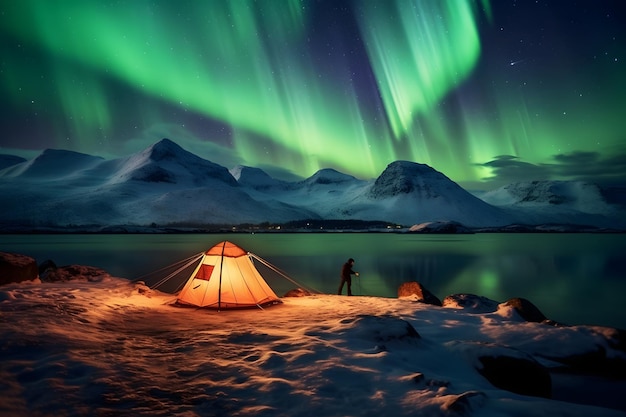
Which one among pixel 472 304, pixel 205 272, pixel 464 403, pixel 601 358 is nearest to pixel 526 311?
pixel 472 304

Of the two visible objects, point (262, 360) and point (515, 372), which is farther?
point (515, 372)

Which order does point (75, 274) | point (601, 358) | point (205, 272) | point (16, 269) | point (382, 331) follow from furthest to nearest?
point (75, 274) < point (16, 269) < point (205, 272) < point (601, 358) < point (382, 331)

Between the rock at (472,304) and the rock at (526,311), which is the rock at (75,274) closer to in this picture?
the rock at (472,304)

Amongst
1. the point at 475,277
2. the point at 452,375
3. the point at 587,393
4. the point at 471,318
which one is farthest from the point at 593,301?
the point at 452,375

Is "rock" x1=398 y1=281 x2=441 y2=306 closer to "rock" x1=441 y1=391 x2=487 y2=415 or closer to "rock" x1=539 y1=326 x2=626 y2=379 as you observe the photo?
"rock" x1=539 y1=326 x2=626 y2=379

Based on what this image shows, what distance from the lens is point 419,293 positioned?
1897cm

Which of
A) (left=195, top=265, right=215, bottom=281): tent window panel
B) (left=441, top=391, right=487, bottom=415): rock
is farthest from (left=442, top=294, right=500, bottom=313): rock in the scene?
(left=441, top=391, right=487, bottom=415): rock

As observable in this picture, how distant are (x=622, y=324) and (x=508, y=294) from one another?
459 inches

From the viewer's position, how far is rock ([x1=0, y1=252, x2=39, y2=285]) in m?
15.9

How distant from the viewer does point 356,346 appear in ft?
32.1

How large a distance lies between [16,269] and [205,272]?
308 inches

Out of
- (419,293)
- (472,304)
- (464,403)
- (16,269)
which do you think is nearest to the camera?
(464,403)

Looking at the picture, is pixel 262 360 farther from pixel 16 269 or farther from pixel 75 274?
pixel 75 274

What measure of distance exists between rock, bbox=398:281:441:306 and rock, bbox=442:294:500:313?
1213 millimetres
